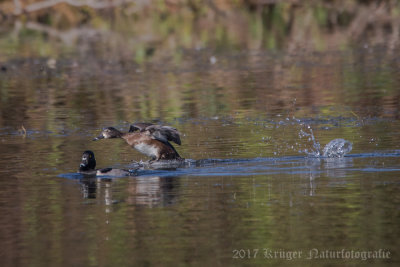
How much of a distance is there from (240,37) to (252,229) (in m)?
26.6

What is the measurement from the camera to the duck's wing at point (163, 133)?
12.7 meters

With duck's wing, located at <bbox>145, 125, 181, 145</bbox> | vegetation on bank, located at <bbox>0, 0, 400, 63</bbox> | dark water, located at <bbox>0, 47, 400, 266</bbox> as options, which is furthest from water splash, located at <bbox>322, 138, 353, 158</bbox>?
vegetation on bank, located at <bbox>0, 0, 400, 63</bbox>

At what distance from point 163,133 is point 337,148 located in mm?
2147

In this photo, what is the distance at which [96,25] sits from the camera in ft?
149

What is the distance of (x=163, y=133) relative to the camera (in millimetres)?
12703

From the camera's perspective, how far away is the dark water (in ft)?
25.3

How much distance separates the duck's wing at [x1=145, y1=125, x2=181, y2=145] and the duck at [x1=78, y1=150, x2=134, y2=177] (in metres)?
1.28

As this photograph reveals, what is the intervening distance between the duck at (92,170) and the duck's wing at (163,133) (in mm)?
1279

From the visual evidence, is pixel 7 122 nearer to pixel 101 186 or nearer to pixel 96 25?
pixel 101 186

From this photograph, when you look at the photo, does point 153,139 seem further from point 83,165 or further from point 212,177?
point 212,177

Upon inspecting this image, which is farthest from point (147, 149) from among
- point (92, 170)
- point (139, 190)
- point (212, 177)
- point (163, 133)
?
point (139, 190)

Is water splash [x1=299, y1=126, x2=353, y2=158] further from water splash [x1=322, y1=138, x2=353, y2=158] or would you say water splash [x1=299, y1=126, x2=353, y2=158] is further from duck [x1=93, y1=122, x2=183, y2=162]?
duck [x1=93, y1=122, x2=183, y2=162]

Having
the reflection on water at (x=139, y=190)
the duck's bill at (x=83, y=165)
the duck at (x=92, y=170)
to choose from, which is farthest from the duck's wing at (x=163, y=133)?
the reflection on water at (x=139, y=190)

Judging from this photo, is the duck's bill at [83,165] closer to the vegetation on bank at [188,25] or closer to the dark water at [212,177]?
the dark water at [212,177]
